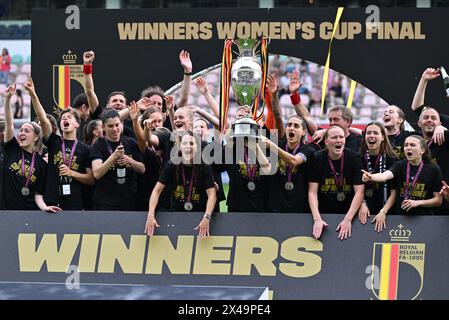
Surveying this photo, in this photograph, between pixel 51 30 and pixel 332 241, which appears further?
pixel 51 30

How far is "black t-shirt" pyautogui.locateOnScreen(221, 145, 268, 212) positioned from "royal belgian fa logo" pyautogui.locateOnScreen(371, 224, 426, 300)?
1265mm

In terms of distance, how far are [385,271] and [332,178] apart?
1039 mm

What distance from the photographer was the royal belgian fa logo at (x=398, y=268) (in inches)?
374

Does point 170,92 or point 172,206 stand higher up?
point 170,92

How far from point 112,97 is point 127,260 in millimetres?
2172

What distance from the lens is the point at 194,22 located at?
13422mm

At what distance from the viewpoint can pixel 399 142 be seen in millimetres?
10492

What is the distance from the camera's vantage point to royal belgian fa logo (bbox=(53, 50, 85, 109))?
538 inches

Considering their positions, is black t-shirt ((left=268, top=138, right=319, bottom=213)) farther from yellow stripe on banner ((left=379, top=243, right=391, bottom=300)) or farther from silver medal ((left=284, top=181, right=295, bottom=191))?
yellow stripe on banner ((left=379, top=243, right=391, bottom=300))

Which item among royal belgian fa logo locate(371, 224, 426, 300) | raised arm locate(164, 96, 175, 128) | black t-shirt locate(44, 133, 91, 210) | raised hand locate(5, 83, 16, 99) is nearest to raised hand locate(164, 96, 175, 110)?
raised arm locate(164, 96, 175, 128)

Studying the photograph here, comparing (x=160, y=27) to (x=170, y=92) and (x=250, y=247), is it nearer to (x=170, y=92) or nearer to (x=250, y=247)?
(x=170, y=92)

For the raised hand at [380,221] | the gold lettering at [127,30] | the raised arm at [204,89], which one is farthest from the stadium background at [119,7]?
the raised hand at [380,221]
